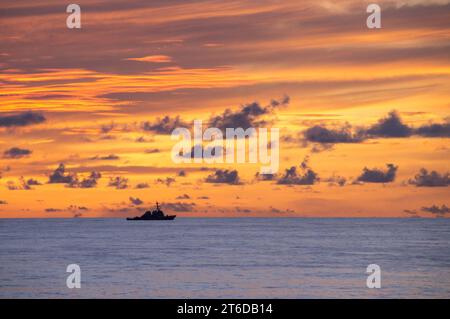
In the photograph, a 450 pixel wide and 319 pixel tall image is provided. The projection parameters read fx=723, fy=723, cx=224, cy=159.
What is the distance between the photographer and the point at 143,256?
116m

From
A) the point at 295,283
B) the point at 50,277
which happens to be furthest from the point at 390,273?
the point at 50,277

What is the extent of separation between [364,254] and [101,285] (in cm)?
6040

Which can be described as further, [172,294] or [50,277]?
[50,277]

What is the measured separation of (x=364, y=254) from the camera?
123 metres

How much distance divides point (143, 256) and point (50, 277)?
33.2 meters
